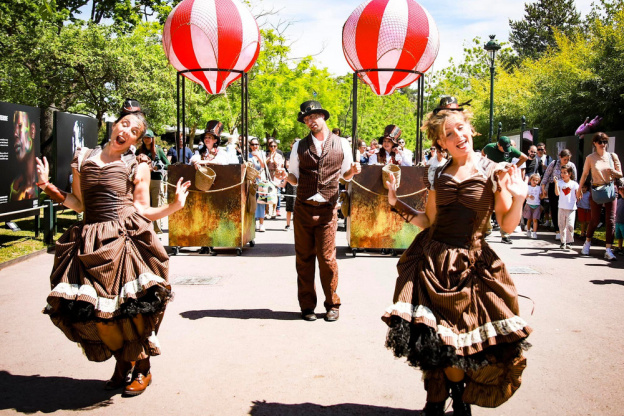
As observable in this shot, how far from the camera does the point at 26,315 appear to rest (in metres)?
6.02

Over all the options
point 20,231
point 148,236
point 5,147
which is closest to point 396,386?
point 148,236

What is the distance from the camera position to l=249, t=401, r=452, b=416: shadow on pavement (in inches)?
148

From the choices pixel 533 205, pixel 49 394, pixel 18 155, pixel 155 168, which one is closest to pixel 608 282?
pixel 533 205

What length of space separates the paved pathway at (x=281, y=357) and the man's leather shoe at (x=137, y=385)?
7cm

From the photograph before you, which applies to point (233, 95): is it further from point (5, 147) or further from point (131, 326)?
point (131, 326)

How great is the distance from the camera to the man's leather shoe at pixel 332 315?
19.4 feet

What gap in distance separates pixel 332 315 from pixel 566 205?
256 inches

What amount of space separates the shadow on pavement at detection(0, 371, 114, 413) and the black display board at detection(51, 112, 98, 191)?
7377 mm

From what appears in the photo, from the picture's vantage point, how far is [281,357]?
15.9 feet

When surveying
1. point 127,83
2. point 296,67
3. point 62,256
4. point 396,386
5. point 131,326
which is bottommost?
point 396,386

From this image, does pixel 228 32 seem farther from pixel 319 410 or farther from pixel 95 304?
pixel 319 410

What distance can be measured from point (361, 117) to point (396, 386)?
2407 centimetres

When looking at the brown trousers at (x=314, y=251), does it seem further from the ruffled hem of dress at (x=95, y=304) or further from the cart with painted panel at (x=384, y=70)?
the cart with painted panel at (x=384, y=70)

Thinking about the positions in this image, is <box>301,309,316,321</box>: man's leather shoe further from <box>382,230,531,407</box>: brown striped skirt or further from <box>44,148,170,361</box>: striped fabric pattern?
<box>382,230,531,407</box>: brown striped skirt
